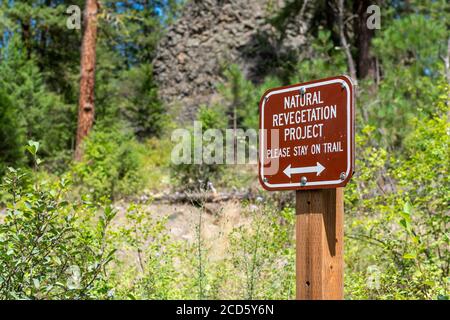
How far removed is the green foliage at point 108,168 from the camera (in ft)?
29.8

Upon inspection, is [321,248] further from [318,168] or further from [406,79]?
[406,79]

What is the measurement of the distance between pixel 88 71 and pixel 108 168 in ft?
9.44

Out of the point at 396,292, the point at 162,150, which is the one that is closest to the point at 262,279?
the point at 396,292

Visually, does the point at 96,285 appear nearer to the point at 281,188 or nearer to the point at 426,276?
the point at 281,188

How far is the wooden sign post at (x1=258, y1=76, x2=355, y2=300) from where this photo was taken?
6.75ft

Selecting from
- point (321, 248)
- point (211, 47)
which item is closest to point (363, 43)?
point (211, 47)

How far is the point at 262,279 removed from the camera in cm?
431

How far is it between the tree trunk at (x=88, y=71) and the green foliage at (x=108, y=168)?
43.7 inches

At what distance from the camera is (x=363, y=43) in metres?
11.9

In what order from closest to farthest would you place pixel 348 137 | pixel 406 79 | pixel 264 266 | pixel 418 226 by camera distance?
1. pixel 348 137
2. pixel 418 226
3. pixel 264 266
4. pixel 406 79

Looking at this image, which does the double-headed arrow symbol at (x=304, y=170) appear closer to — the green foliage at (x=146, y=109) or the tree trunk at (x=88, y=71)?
the tree trunk at (x=88, y=71)

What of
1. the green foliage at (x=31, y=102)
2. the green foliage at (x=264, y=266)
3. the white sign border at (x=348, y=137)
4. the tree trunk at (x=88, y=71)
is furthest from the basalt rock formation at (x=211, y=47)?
the white sign border at (x=348, y=137)

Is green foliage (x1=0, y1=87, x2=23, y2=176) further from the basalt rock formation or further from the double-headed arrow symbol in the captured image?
the double-headed arrow symbol

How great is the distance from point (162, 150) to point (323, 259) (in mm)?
11778
